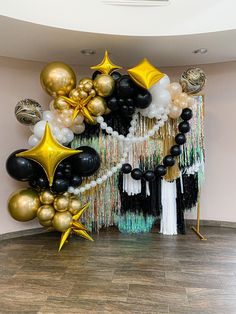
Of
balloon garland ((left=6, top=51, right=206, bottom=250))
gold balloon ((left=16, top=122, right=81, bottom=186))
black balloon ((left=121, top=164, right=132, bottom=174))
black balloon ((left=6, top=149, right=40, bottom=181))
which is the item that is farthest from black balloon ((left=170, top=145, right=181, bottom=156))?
black balloon ((left=6, top=149, right=40, bottom=181))

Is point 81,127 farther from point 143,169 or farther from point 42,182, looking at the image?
point 143,169

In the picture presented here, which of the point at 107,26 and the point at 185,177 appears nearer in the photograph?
the point at 107,26

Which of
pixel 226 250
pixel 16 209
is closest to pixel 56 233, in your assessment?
pixel 16 209

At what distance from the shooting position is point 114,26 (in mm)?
2453

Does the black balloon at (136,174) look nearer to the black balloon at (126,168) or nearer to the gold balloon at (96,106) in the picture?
the black balloon at (126,168)

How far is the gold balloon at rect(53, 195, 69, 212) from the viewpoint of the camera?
8.74ft

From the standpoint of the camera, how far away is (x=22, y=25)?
2283 millimetres

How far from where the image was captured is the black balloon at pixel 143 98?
2.50 meters

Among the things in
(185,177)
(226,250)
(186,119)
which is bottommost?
(226,250)

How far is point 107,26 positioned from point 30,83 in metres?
1.23

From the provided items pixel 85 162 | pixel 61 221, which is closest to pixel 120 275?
pixel 61 221

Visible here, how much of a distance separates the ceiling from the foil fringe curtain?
2.32 feet

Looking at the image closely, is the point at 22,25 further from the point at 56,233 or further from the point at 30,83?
the point at 56,233

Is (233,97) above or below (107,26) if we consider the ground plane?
below
